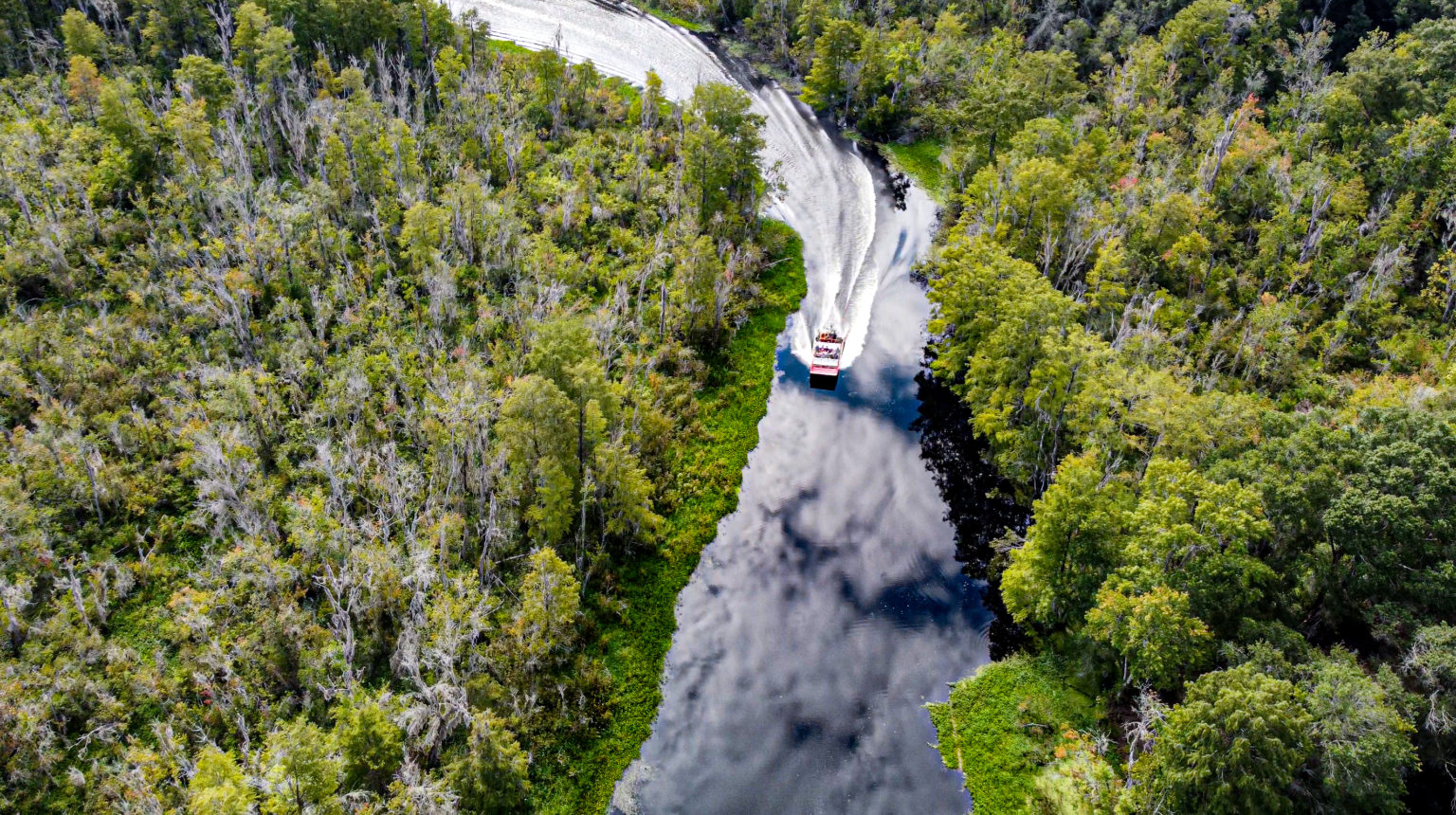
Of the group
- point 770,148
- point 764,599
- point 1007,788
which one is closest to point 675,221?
point 770,148

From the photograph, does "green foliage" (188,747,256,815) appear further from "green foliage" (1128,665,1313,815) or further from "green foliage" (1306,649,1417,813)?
"green foliage" (1306,649,1417,813)

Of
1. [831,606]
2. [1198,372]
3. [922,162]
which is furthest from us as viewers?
[922,162]

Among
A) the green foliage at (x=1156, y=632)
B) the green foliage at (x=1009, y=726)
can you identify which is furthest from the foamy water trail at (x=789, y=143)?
the green foliage at (x=1156, y=632)

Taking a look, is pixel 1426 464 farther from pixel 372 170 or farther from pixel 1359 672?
pixel 372 170

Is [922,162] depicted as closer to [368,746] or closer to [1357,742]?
[1357,742]

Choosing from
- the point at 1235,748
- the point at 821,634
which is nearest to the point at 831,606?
the point at 821,634

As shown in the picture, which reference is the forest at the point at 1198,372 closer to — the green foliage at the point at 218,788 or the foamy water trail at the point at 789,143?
the foamy water trail at the point at 789,143

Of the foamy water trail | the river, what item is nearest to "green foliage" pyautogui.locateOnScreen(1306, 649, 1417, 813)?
the river
